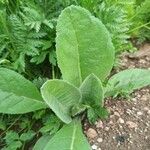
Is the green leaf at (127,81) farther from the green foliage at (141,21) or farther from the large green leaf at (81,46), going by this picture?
the green foliage at (141,21)

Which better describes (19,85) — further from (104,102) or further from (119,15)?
(119,15)

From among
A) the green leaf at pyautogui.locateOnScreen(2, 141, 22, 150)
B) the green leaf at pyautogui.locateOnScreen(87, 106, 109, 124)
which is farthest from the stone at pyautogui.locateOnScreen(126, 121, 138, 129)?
the green leaf at pyautogui.locateOnScreen(2, 141, 22, 150)

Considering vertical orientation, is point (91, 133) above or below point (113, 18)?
below

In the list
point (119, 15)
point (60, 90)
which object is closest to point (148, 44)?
point (119, 15)

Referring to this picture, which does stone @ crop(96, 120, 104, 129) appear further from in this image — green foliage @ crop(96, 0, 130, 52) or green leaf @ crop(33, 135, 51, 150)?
green foliage @ crop(96, 0, 130, 52)

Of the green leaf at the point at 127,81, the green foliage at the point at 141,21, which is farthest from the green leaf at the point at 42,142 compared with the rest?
the green foliage at the point at 141,21

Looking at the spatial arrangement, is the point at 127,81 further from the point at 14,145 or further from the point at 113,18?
the point at 14,145

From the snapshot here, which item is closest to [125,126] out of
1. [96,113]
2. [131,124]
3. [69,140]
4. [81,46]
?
[131,124]
